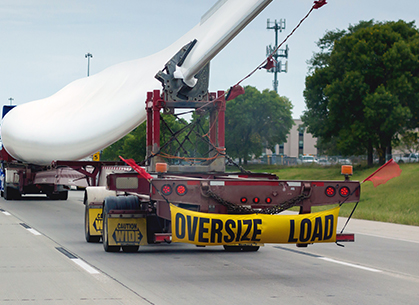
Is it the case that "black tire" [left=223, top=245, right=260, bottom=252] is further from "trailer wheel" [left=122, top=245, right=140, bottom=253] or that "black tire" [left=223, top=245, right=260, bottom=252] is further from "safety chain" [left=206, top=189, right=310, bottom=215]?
"safety chain" [left=206, top=189, right=310, bottom=215]

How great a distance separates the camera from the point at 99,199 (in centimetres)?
1479

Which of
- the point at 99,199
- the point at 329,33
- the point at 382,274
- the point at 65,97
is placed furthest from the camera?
the point at 329,33

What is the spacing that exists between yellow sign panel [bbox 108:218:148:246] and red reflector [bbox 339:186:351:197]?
4.06m

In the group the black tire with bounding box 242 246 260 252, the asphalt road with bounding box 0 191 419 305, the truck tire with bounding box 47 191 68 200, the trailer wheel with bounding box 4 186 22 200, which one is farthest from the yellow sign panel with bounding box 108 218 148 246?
the trailer wheel with bounding box 4 186 22 200

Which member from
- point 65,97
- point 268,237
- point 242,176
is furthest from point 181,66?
point 65,97

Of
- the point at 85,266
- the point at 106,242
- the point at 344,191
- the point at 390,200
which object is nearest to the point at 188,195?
the point at 344,191

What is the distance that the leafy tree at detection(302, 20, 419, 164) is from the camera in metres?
50.7

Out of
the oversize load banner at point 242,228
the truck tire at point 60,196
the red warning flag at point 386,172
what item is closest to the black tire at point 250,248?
the red warning flag at point 386,172

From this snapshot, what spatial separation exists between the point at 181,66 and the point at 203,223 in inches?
216

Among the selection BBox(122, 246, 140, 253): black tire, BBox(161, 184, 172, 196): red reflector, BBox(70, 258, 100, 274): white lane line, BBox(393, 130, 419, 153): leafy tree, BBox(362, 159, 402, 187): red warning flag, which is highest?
BBox(393, 130, 419, 153): leafy tree

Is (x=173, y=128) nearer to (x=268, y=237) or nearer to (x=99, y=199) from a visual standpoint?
(x=99, y=199)

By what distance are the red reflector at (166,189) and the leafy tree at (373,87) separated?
139 feet

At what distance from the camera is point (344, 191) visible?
10.4m

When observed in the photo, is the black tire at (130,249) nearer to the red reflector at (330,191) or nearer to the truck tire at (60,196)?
the red reflector at (330,191)
